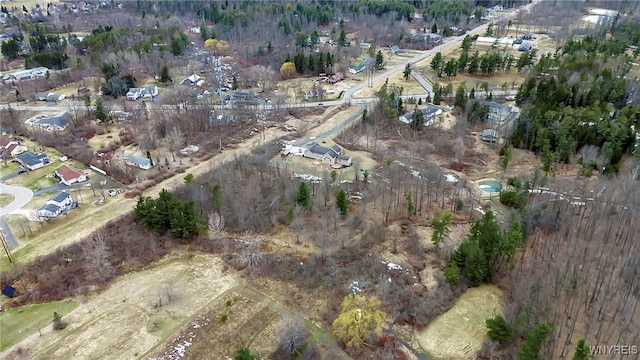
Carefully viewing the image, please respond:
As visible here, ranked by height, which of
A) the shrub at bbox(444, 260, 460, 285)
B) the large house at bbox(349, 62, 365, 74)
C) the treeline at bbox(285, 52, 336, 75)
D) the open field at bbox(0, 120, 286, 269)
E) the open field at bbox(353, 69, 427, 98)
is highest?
the treeline at bbox(285, 52, 336, 75)

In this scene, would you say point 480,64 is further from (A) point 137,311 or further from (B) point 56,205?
(A) point 137,311

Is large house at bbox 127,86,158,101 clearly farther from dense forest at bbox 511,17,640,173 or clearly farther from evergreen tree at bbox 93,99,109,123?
dense forest at bbox 511,17,640,173

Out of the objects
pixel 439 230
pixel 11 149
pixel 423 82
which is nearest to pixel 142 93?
pixel 11 149

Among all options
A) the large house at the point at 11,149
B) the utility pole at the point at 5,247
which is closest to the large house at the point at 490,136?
the utility pole at the point at 5,247

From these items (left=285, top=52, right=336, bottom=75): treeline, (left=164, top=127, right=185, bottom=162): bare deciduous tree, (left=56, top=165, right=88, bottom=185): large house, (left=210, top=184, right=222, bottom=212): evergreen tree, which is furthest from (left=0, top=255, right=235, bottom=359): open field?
(left=285, top=52, right=336, bottom=75): treeline

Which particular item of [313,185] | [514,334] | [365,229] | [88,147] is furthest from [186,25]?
[514,334]

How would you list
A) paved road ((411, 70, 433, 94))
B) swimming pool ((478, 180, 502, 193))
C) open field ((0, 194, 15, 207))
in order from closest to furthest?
open field ((0, 194, 15, 207)), swimming pool ((478, 180, 502, 193)), paved road ((411, 70, 433, 94))

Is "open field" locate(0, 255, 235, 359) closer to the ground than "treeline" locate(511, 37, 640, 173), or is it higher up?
closer to the ground
